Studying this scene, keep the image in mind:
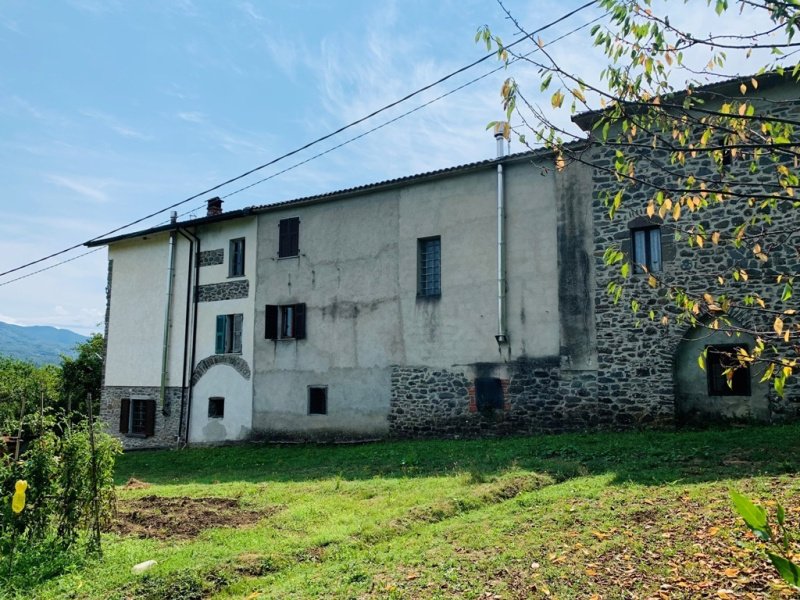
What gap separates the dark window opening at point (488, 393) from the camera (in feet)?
48.1

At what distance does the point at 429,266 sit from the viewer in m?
16.4

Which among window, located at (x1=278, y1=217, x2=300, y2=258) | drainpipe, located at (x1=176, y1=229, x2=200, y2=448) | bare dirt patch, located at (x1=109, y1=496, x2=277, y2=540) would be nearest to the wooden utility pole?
bare dirt patch, located at (x1=109, y1=496, x2=277, y2=540)

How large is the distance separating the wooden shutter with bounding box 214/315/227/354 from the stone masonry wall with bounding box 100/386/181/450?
214 centimetres

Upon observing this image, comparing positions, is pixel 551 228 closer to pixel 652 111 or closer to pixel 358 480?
pixel 358 480

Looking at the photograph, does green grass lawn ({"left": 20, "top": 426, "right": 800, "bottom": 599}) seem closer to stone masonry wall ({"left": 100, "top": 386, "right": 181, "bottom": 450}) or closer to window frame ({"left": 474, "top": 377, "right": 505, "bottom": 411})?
window frame ({"left": 474, "top": 377, "right": 505, "bottom": 411})

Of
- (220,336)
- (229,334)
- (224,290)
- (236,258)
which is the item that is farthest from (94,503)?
(236,258)

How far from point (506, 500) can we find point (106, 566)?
4.84 meters

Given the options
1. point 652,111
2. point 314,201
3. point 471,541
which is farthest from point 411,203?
point 652,111

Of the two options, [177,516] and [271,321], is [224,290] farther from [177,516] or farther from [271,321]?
[177,516]

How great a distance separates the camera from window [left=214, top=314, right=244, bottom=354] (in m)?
19.7

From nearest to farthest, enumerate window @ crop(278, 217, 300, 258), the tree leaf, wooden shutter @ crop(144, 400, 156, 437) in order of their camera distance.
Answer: the tree leaf → window @ crop(278, 217, 300, 258) → wooden shutter @ crop(144, 400, 156, 437)

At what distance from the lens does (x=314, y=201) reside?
1838cm

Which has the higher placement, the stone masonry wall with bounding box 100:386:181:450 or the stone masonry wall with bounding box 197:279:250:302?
the stone masonry wall with bounding box 197:279:250:302

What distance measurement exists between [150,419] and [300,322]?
702 cm
